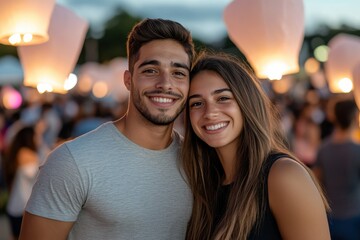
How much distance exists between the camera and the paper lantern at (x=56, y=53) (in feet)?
11.4

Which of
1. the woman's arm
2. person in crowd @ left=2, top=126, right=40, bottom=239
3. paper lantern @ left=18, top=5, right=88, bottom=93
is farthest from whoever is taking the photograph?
person in crowd @ left=2, top=126, right=40, bottom=239

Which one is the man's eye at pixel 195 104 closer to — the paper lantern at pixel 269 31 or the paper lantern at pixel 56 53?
the paper lantern at pixel 269 31

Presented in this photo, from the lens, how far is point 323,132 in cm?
782

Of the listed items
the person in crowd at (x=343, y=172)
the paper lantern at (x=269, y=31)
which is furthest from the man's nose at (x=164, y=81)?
the person in crowd at (x=343, y=172)

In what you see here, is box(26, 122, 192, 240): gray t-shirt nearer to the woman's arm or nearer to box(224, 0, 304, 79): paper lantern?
the woman's arm

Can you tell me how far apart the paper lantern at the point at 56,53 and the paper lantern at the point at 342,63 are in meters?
2.45

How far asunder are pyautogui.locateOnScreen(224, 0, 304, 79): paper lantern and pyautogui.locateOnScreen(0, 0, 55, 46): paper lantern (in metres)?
1.12

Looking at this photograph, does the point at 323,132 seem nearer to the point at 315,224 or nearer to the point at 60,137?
the point at 60,137

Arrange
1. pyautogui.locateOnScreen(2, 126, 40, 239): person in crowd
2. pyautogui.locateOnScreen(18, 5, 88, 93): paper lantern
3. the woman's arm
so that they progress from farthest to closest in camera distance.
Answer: pyautogui.locateOnScreen(2, 126, 40, 239): person in crowd → pyautogui.locateOnScreen(18, 5, 88, 93): paper lantern → the woman's arm

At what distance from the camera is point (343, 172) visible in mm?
5090

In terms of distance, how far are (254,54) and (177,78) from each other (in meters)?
0.69

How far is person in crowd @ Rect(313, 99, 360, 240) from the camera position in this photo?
495cm

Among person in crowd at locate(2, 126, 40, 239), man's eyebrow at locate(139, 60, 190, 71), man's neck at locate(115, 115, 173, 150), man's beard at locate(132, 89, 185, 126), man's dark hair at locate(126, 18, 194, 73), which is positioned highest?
man's dark hair at locate(126, 18, 194, 73)

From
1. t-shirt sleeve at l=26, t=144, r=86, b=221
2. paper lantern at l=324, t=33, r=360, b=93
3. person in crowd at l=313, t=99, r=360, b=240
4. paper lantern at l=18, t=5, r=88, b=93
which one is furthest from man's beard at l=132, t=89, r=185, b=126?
person in crowd at l=313, t=99, r=360, b=240
